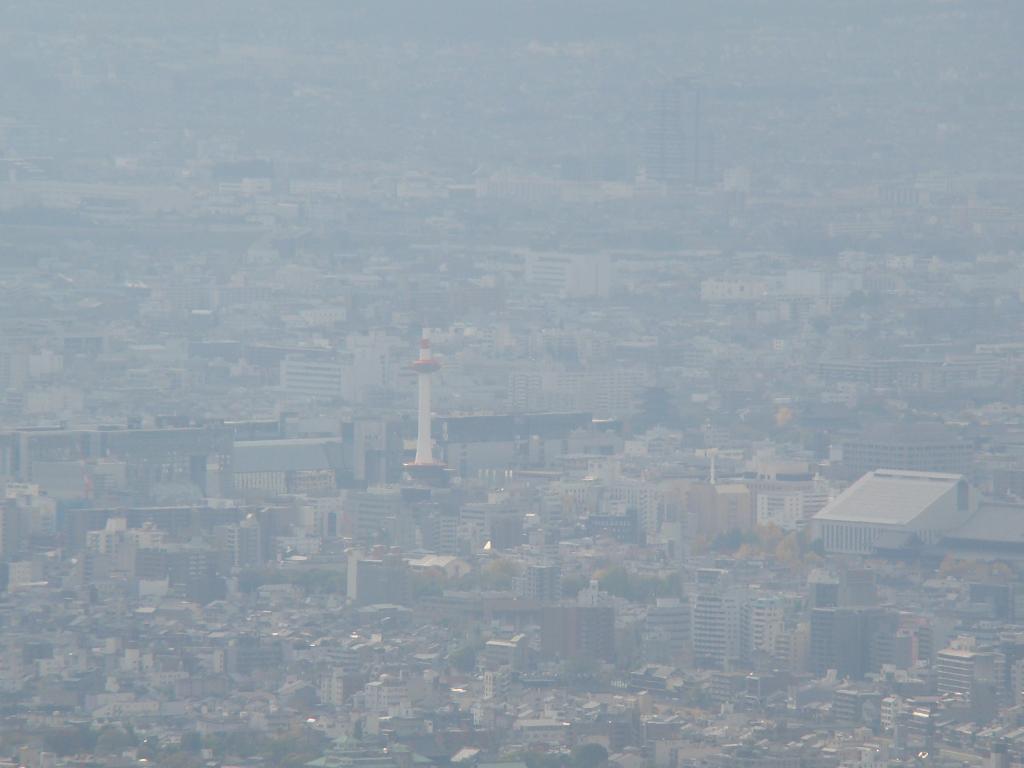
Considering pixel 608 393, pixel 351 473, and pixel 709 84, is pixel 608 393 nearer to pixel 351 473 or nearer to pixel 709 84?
pixel 351 473

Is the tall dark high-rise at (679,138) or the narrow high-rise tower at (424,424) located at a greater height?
the tall dark high-rise at (679,138)

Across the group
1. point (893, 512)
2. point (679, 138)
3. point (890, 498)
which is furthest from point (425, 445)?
point (679, 138)

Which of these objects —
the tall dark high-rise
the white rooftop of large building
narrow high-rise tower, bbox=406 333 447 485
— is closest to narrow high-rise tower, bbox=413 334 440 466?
narrow high-rise tower, bbox=406 333 447 485

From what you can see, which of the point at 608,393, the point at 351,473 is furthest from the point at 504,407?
the point at 351,473

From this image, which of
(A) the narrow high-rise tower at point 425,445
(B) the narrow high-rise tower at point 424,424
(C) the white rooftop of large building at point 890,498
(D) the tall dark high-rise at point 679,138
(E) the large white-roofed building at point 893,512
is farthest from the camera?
(D) the tall dark high-rise at point 679,138

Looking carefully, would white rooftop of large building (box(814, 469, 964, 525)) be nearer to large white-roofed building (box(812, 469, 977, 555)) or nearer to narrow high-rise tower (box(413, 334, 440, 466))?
large white-roofed building (box(812, 469, 977, 555))

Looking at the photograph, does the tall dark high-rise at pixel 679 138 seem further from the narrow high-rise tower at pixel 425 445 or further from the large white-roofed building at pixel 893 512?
the large white-roofed building at pixel 893 512

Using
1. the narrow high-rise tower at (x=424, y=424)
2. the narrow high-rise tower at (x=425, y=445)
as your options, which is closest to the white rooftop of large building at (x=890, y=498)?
the narrow high-rise tower at (x=425, y=445)

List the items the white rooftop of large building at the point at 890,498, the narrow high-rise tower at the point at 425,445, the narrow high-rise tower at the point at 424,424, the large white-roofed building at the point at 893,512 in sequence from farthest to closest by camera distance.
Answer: the narrow high-rise tower at the point at 424,424
the narrow high-rise tower at the point at 425,445
the white rooftop of large building at the point at 890,498
the large white-roofed building at the point at 893,512
